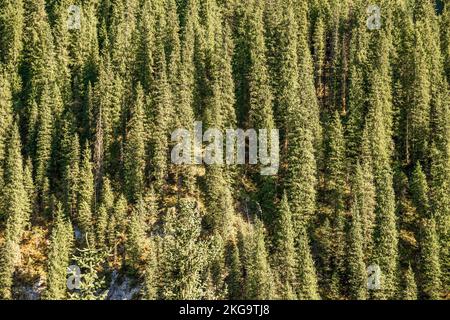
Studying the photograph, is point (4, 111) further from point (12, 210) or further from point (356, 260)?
point (356, 260)

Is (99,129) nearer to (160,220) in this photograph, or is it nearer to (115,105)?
(115,105)

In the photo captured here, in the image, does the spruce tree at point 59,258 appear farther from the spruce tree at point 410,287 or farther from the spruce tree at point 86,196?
the spruce tree at point 410,287

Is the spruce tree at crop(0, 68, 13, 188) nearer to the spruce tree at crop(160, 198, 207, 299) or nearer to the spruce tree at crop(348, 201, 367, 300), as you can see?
the spruce tree at crop(348, 201, 367, 300)

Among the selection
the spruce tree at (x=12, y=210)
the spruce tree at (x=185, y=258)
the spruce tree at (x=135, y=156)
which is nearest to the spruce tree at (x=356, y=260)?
the spruce tree at (x=135, y=156)

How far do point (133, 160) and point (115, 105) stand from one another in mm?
13533

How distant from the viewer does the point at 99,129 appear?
84562 millimetres

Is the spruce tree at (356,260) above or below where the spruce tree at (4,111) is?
below

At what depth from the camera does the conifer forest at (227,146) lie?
6831cm

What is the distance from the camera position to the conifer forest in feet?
224

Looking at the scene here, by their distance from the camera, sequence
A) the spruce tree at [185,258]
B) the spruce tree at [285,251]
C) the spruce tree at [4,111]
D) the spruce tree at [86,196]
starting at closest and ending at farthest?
the spruce tree at [185,258] → the spruce tree at [285,251] → the spruce tree at [86,196] → the spruce tree at [4,111]

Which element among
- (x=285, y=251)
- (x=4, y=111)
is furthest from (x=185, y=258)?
(x=4, y=111)

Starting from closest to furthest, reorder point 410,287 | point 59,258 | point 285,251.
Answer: point 410,287 → point 59,258 → point 285,251

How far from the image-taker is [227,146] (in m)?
82.0

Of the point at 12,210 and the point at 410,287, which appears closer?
the point at 410,287
